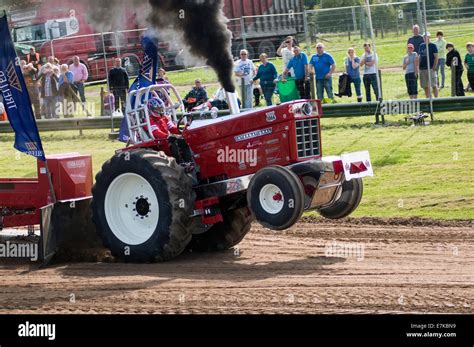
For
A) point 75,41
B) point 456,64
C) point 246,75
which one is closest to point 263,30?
point 75,41

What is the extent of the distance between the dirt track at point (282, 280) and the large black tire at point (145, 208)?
22 centimetres

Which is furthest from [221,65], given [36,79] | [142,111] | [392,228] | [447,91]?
[36,79]

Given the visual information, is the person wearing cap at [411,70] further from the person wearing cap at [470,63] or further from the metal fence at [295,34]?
the person wearing cap at [470,63]

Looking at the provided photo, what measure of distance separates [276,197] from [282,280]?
1.02 meters

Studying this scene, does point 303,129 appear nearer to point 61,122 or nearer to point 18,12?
point 61,122

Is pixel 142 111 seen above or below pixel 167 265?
above

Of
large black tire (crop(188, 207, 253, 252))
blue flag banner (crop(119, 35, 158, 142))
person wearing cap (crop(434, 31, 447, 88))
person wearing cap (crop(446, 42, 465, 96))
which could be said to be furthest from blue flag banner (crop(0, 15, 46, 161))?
person wearing cap (crop(434, 31, 447, 88))

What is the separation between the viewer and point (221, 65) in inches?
496

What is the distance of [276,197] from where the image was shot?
35.5ft

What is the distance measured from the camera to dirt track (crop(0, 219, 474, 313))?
9172 millimetres

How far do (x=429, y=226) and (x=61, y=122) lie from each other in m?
12.5

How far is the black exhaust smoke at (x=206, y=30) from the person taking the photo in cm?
1257

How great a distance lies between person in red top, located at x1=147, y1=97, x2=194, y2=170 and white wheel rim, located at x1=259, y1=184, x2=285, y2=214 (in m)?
1.20

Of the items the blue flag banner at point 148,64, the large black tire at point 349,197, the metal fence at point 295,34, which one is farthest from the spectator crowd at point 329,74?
the large black tire at point 349,197
